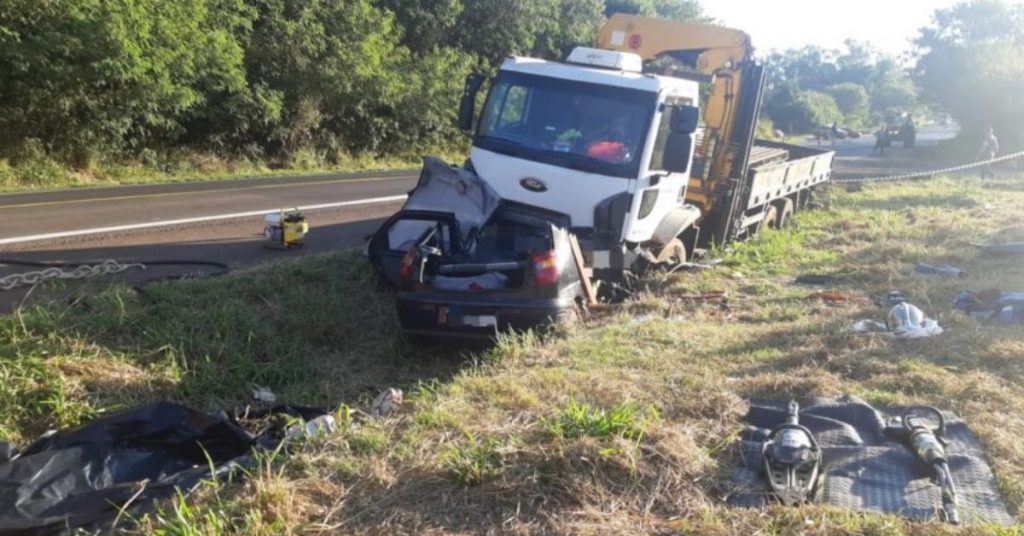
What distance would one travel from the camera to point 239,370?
680 centimetres

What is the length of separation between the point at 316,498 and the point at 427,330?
3122 millimetres

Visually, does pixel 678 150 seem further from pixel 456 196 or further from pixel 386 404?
pixel 386 404

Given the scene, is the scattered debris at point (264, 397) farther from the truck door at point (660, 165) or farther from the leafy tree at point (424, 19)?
the leafy tree at point (424, 19)

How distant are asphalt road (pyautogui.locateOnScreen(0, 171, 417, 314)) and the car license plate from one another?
341cm

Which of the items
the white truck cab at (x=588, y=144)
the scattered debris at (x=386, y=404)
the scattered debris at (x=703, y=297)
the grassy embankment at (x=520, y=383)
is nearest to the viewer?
the grassy embankment at (x=520, y=383)

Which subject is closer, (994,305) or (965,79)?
(994,305)

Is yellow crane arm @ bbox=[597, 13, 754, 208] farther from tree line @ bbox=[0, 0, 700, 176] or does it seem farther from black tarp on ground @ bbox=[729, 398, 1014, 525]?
tree line @ bbox=[0, 0, 700, 176]

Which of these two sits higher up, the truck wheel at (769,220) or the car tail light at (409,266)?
the car tail light at (409,266)

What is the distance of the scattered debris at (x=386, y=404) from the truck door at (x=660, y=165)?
3.30 m

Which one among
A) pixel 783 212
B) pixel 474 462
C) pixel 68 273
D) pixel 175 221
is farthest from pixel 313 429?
pixel 783 212

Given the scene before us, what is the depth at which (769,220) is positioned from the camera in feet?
45.1

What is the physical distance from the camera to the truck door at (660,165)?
8.06 meters

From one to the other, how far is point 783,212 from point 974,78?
3182 centimetres

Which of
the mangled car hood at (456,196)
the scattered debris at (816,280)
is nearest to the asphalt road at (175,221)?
A: the mangled car hood at (456,196)
